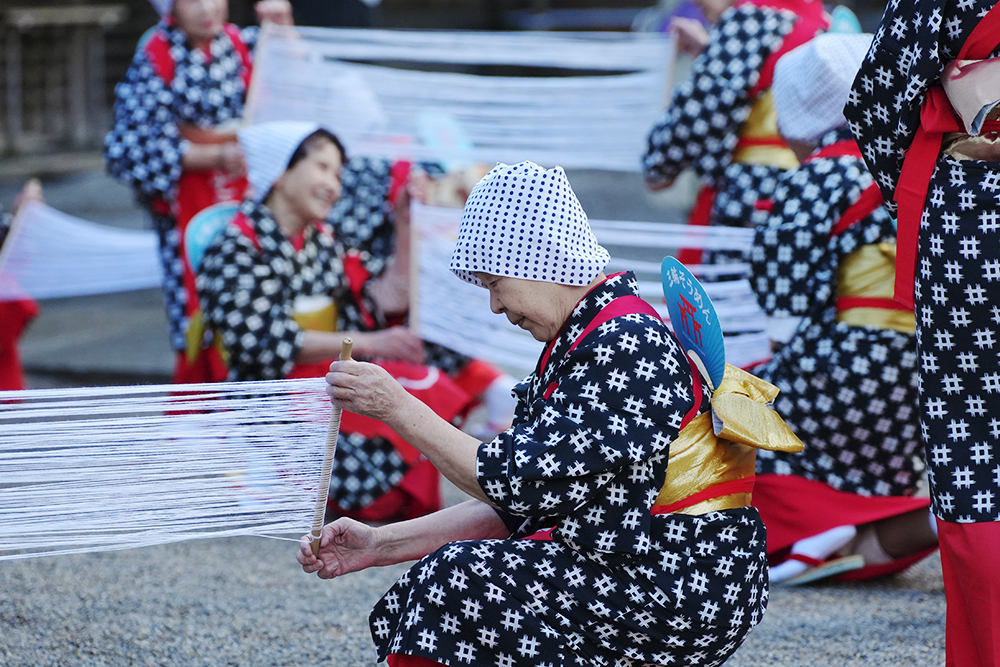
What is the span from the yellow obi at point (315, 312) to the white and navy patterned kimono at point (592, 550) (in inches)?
70.3

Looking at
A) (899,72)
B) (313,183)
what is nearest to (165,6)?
(313,183)

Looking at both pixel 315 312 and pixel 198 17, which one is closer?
pixel 315 312

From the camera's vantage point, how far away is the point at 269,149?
3486 mm

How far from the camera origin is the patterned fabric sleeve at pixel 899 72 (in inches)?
71.9

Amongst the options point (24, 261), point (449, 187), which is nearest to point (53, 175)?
point (24, 261)

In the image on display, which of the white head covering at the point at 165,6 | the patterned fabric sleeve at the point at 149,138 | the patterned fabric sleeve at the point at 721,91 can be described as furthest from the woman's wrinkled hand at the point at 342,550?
the white head covering at the point at 165,6

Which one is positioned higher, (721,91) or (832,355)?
(721,91)

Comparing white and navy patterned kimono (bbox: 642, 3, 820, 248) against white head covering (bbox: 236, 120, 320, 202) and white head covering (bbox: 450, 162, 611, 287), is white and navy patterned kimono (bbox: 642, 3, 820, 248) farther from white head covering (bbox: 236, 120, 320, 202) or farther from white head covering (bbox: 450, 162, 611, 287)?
white head covering (bbox: 450, 162, 611, 287)

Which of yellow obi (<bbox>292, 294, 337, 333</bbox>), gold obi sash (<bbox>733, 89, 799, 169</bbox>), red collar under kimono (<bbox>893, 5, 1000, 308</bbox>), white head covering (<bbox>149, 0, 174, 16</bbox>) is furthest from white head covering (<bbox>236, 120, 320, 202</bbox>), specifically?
red collar under kimono (<bbox>893, 5, 1000, 308</bbox>)

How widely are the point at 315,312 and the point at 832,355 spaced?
1543mm

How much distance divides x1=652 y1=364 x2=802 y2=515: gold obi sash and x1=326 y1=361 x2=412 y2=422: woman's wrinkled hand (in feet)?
1.43

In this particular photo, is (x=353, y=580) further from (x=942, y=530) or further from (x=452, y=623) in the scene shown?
(x=942, y=530)

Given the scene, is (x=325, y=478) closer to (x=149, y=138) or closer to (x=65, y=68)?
(x=149, y=138)

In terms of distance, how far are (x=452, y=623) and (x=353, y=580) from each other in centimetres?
131
